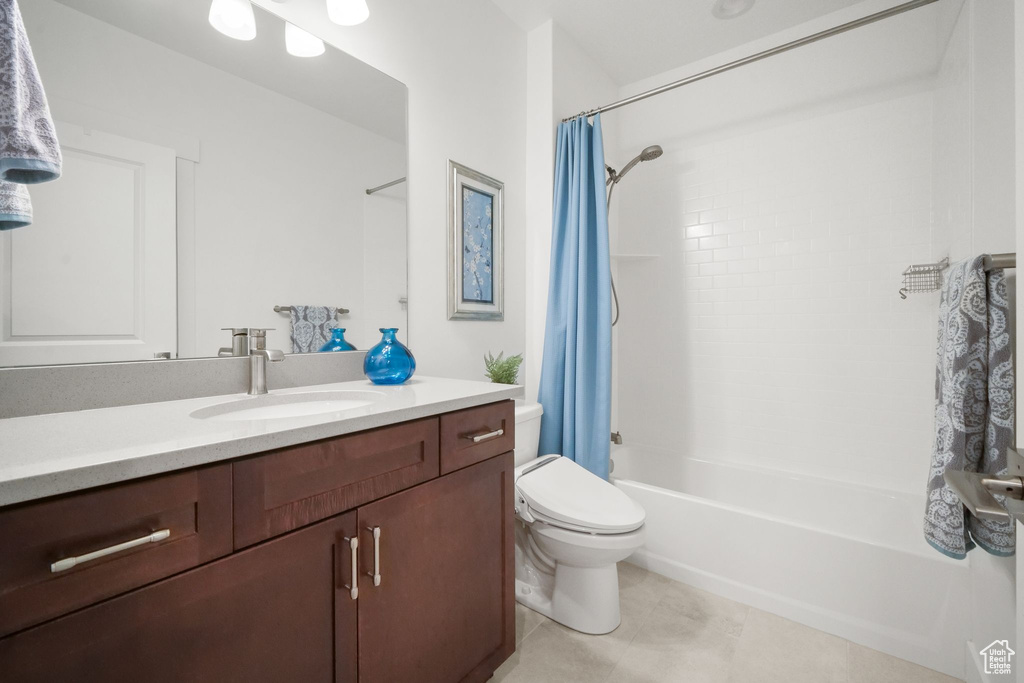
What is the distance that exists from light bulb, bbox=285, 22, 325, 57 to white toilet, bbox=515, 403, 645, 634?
1414 millimetres

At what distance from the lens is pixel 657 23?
219 cm

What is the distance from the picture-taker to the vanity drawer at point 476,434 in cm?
108

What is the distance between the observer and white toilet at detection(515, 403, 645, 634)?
1.43m

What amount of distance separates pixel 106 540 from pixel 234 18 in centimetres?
131

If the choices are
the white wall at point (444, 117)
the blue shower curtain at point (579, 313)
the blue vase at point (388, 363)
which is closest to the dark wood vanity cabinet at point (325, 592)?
the blue vase at point (388, 363)

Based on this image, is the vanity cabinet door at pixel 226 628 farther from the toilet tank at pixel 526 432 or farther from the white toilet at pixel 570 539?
the toilet tank at pixel 526 432

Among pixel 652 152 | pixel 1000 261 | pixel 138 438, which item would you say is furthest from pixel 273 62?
pixel 1000 261

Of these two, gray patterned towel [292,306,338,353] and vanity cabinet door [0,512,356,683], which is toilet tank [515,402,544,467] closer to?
gray patterned towel [292,306,338,353]

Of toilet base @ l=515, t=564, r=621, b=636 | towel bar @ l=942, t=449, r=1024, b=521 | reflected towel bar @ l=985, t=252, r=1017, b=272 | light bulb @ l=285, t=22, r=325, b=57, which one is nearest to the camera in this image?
towel bar @ l=942, t=449, r=1024, b=521

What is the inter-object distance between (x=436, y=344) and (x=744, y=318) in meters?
1.73

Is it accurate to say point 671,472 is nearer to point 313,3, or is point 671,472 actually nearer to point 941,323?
point 941,323

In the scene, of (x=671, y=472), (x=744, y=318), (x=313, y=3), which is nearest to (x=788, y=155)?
(x=744, y=318)

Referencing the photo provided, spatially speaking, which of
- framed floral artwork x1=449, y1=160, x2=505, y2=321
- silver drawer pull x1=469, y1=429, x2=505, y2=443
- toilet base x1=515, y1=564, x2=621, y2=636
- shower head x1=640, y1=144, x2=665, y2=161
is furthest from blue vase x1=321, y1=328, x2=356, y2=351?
shower head x1=640, y1=144, x2=665, y2=161

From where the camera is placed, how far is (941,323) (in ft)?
4.28
